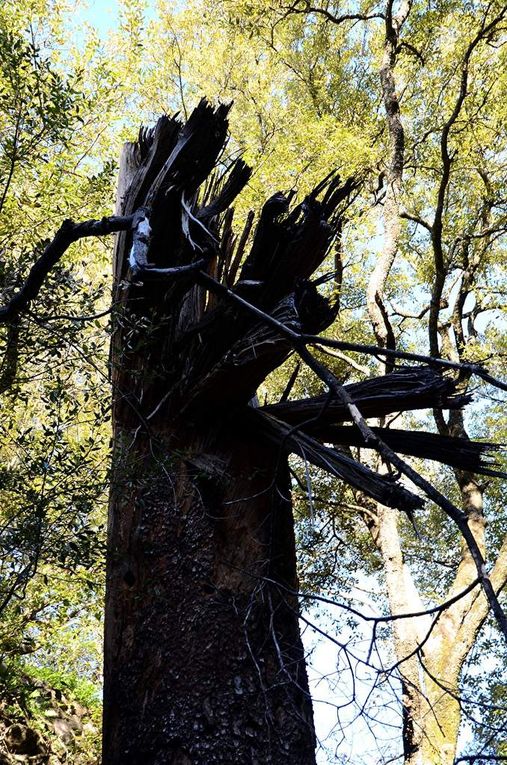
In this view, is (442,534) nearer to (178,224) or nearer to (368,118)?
(368,118)

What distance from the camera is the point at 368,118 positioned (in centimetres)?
1207

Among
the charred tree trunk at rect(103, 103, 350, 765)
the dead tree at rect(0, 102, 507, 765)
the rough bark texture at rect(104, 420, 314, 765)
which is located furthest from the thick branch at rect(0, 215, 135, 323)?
the rough bark texture at rect(104, 420, 314, 765)

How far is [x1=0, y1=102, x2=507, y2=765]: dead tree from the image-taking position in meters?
2.79

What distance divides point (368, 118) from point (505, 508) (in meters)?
7.79

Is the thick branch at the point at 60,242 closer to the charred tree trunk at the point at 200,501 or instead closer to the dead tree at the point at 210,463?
the dead tree at the point at 210,463

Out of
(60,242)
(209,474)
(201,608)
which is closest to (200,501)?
(209,474)

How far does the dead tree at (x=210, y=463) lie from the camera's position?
279 cm

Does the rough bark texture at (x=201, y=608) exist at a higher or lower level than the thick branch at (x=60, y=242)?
lower

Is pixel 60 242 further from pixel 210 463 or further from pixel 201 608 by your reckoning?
pixel 201 608

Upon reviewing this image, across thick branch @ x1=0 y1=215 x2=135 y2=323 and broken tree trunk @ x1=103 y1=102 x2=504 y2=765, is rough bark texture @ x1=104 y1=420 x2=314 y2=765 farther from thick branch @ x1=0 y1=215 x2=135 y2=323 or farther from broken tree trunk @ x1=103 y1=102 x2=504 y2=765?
thick branch @ x1=0 y1=215 x2=135 y2=323

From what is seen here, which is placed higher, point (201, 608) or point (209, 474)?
point (209, 474)

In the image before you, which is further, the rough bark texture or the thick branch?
the rough bark texture

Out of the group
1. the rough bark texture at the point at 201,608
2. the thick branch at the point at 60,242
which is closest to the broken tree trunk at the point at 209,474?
the rough bark texture at the point at 201,608

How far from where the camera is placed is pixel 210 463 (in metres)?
3.33
